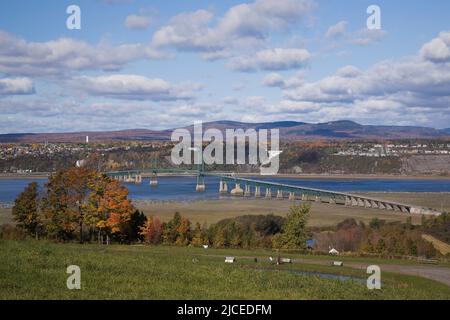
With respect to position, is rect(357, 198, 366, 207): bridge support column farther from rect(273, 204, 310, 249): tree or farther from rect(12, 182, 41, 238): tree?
rect(12, 182, 41, 238): tree

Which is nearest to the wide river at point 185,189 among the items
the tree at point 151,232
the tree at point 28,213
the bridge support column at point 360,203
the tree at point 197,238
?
the bridge support column at point 360,203

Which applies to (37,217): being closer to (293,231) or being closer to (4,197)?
(293,231)

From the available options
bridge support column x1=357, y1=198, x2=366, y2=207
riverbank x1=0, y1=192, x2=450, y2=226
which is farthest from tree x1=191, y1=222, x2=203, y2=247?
bridge support column x1=357, y1=198, x2=366, y2=207

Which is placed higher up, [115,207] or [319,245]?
[115,207]

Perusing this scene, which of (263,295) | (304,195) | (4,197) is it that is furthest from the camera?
(304,195)

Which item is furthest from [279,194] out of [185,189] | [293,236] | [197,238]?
[293,236]

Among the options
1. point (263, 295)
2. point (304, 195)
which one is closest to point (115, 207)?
point (263, 295)

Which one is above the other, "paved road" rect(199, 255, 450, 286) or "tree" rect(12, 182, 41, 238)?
"tree" rect(12, 182, 41, 238)

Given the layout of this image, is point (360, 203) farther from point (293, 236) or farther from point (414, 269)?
point (414, 269)
